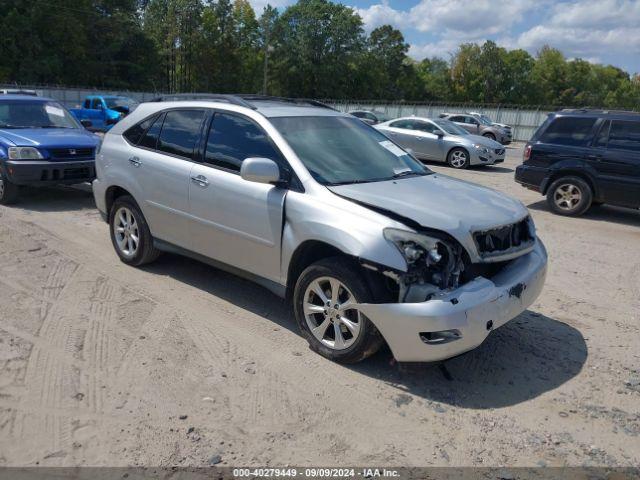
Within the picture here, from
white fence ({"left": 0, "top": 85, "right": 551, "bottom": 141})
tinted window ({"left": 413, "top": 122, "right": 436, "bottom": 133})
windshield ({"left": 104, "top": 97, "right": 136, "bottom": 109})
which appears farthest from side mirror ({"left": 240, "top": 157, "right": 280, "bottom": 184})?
white fence ({"left": 0, "top": 85, "right": 551, "bottom": 141})

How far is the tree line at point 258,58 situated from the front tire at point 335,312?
5284 centimetres

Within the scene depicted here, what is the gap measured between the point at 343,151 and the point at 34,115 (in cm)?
739

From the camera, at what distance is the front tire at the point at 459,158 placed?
1678 cm

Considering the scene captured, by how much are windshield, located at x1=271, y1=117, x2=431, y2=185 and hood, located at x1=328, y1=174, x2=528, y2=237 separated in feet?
0.62

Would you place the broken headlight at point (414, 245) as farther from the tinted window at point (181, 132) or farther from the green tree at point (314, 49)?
the green tree at point (314, 49)

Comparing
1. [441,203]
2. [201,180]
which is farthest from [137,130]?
[441,203]

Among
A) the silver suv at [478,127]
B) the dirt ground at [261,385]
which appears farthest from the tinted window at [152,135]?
the silver suv at [478,127]

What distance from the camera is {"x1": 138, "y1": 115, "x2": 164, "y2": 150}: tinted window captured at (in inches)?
218

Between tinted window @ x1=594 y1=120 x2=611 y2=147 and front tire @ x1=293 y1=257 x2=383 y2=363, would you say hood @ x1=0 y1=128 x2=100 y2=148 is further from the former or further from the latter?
tinted window @ x1=594 y1=120 x2=611 y2=147

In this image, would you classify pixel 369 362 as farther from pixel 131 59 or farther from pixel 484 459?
pixel 131 59

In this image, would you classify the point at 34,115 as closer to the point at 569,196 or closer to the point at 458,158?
the point at 569,196

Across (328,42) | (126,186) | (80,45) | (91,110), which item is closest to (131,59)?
(80,45)

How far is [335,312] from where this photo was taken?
13.0 ft

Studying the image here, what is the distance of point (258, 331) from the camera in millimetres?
4578
